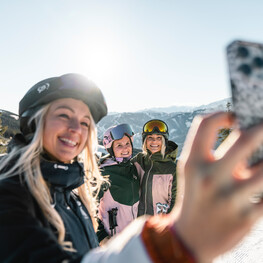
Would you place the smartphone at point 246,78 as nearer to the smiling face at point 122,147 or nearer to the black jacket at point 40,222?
the black jacket at point 40,222

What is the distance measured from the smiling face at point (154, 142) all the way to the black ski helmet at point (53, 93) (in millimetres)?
3805

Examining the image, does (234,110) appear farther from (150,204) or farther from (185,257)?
(150,204)

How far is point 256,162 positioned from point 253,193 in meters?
0.10

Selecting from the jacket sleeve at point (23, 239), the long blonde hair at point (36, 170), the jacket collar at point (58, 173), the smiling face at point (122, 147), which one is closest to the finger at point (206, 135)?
the jacket sleeve at point (23, 239)

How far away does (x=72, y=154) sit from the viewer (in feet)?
5.92

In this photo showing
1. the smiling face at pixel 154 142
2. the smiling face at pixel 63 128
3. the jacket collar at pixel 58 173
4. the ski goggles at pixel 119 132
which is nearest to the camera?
the jacket collar at pixel 58 173

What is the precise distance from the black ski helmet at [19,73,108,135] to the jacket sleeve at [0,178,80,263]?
35.6 inches

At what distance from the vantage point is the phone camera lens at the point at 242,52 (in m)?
0.70

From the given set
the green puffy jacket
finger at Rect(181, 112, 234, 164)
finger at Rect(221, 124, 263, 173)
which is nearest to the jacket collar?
finger at Rect(181, 112, 234, 164)

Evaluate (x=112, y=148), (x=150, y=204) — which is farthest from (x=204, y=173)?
(x=112, y=148)

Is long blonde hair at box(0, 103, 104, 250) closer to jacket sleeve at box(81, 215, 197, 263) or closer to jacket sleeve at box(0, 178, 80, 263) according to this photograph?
jacket sleeve at box(0, 178, 80, 263)

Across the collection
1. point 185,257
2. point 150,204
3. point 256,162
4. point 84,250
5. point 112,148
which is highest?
point 256,162

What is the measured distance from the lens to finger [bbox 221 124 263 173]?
0.56 m

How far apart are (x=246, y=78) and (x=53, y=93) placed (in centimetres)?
150
